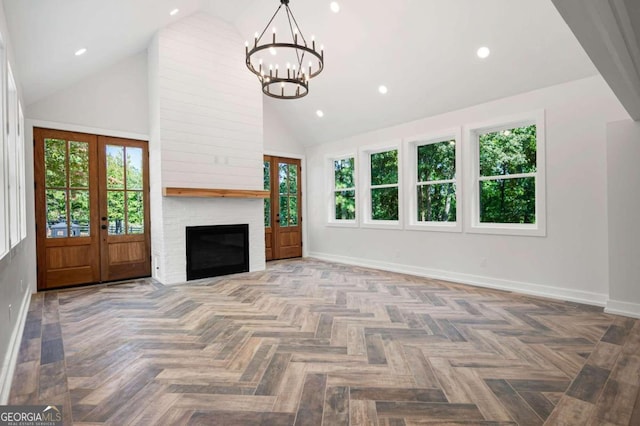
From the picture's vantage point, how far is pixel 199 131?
567 centimetres

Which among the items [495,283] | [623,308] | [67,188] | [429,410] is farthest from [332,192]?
[429,410]

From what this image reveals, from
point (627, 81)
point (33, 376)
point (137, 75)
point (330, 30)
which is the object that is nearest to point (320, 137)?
point (330, 30)

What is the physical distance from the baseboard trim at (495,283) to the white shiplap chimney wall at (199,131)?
2.41m

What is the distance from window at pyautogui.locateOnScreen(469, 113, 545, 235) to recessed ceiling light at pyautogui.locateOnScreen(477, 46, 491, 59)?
995mm

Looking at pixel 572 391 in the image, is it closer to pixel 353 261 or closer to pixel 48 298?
pixel 353 261

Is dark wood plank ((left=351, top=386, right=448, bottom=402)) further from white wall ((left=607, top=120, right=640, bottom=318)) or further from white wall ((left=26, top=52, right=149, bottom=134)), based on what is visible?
white wall ((left=26, top=52, right=149, bottom=134))

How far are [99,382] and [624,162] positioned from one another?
523 centimetres

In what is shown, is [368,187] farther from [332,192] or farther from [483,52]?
[483,52]

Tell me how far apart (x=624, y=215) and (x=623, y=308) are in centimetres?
100

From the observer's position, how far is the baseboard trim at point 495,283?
408 centimetres

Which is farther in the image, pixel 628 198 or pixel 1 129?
pixel 628 198

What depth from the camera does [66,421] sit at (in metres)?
1.88

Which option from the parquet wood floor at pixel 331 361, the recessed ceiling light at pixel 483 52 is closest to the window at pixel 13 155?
the parquet wood floor at pixel 331 361

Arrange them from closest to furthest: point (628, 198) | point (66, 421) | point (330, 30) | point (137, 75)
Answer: point (66, 421), point (628, 198), point (330, 30), point (137, 75)
